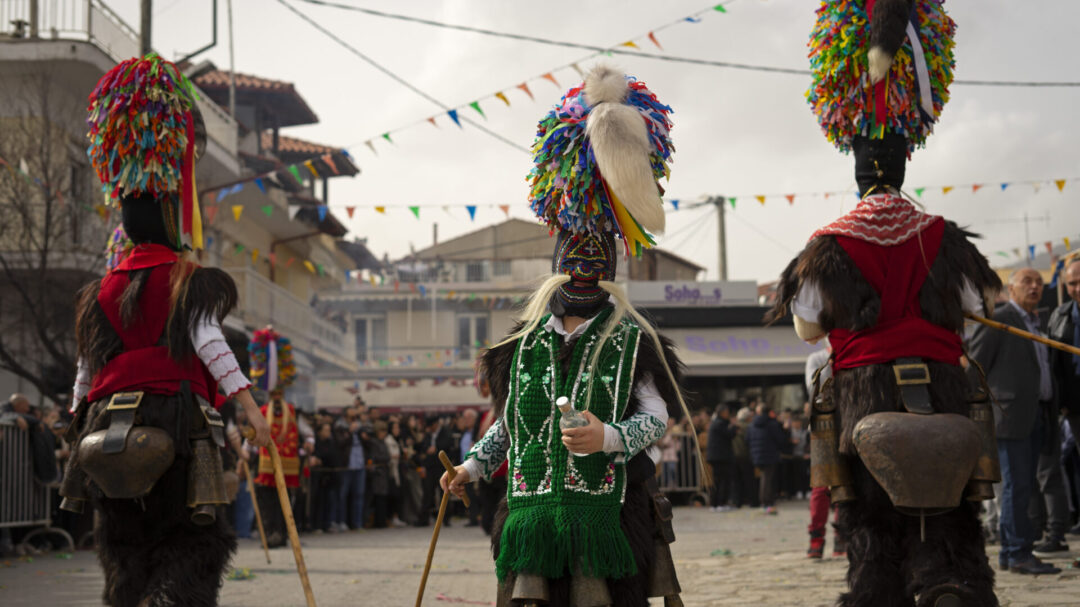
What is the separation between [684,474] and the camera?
23.8 meters

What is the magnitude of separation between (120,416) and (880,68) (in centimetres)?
356

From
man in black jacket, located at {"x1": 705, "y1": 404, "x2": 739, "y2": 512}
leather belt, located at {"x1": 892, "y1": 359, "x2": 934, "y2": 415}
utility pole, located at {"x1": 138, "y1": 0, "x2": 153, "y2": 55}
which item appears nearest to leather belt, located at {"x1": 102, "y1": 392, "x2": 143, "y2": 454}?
leather belt, located at {"x1": 892, "y1": 359, "x2": 934, "y2": 415}

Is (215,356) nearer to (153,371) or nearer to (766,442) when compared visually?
(153,371)

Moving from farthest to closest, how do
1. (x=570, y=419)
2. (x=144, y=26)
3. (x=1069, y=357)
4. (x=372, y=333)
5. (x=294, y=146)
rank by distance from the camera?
1. (x=372, y=333)
2. (x=294, y=146)
3. (x=144, y=26)
4. (x=1069, y=357)
5. (x=570, y=419)

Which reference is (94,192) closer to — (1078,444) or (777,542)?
(777,542)

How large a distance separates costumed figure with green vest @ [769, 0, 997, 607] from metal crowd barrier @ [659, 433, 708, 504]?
61.0 ft

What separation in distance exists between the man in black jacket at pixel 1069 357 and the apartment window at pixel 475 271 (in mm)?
46196

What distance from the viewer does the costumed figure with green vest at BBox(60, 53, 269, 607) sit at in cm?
500

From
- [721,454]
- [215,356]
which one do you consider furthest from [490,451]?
[721,454]

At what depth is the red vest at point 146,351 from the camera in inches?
206

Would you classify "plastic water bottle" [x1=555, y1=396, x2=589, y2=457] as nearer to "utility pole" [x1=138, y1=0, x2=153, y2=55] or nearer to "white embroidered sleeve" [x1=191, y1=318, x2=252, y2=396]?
"white embroidered sleeve" [x1=191, y1=318, x2=252, y2=396]

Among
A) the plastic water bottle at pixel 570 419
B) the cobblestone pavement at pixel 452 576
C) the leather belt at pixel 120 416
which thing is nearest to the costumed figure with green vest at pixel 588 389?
the plastic water bottle at pixel 570 419

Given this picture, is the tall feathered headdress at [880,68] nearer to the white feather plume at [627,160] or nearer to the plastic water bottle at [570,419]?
the white feather plume at [627,160]

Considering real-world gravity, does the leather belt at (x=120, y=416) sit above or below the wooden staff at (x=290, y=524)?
above
